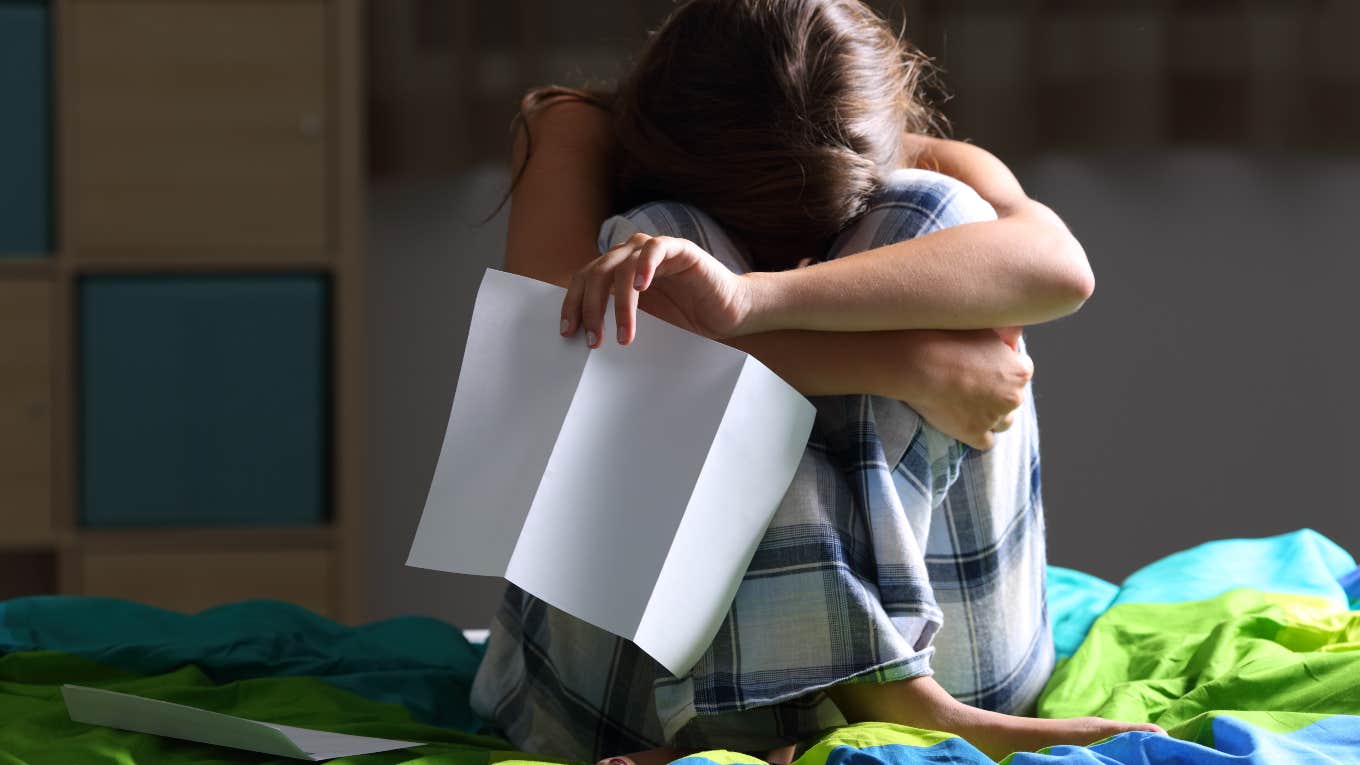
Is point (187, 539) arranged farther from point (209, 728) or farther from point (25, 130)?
point (209, 728)

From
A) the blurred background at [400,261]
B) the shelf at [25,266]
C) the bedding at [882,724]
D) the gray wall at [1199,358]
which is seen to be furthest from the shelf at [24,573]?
the gray wall at [1199,358]

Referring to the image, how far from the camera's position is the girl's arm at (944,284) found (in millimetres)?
835

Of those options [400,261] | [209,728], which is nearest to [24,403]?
[400,261]

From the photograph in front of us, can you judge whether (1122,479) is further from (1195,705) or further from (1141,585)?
(1195,705)

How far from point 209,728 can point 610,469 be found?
293 mm

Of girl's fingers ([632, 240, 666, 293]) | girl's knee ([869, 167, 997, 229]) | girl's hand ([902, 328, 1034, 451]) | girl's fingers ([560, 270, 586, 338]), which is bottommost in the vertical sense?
girl's hand ([902, 328, 1034, 451])

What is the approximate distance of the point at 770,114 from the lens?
0.93m

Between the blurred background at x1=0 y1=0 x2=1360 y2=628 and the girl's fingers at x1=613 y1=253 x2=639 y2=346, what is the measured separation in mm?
1476

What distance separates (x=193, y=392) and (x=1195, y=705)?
166 cm

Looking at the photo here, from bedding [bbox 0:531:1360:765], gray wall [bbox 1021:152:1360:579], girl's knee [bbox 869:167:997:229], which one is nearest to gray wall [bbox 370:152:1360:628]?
gray wall [bbox 1021:152:1360:579]

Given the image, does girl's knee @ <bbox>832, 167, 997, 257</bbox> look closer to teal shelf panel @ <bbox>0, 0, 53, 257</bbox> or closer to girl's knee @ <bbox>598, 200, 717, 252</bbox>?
girl's knee @ <bbox>598, 200, 717, 252</bbox>

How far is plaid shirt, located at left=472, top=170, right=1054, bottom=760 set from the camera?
0.80 meters

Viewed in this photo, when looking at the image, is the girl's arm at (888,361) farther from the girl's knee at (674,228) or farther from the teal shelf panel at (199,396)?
the teal shelf panel at (199,396)

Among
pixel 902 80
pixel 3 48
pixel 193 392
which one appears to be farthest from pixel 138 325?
pixel 902 80
